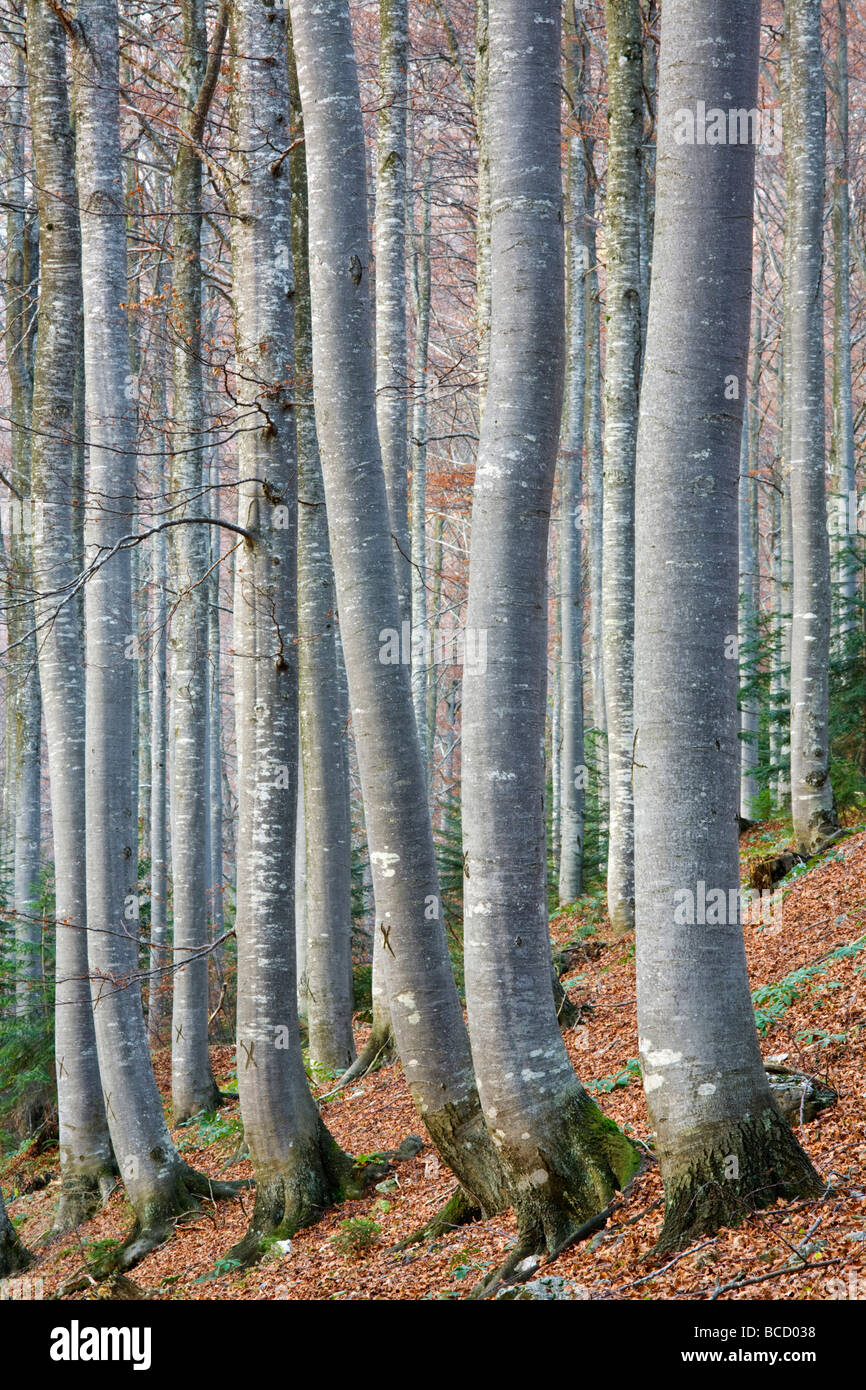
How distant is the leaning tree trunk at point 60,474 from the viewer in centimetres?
767

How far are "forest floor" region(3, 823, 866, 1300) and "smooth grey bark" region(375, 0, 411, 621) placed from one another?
159 inches

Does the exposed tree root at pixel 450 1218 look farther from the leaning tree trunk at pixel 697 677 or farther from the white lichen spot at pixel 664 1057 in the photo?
the white lichen spot at pixel 664 1057

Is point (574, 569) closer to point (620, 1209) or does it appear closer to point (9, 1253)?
point (9, 1253)

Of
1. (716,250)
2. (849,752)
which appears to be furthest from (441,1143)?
(849,752)

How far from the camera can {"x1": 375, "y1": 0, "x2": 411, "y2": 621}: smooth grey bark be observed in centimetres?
912

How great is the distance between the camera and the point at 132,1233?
275 inches


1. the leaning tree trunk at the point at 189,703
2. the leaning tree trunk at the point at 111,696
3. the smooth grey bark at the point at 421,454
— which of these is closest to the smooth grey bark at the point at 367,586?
the leaning tree trunk at the point at 111,696

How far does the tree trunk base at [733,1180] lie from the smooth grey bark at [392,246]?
6.14 metres

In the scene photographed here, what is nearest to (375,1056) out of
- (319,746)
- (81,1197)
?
(81,1197)

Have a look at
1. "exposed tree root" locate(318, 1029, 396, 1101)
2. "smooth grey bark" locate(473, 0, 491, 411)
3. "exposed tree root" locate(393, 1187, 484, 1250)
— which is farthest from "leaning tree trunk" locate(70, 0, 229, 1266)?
"smooth grey bark" locate(473, 0, 491, 411)

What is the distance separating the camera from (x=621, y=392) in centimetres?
990
